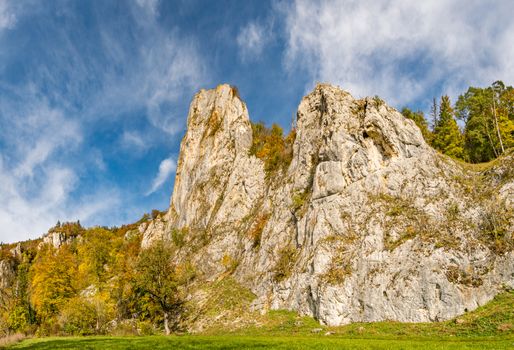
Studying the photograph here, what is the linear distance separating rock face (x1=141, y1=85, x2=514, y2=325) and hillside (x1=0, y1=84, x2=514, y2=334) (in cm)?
16

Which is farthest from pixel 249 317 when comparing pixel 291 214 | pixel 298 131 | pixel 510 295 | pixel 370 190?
pixel 298 131

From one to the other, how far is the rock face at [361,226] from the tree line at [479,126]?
23.2m

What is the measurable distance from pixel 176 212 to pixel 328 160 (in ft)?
219

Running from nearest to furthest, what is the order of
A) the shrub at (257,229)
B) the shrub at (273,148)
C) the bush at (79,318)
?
1. the bush at (79,318)
2. the shrub at (257,229)
3. the shrub at (273,148)

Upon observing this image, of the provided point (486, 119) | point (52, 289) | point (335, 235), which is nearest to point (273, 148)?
point (335, 235)

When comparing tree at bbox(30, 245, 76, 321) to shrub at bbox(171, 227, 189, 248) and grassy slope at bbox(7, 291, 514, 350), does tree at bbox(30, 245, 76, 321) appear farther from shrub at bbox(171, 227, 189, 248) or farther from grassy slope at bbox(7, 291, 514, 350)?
grassy slope at bbox(7, 291, 514, 350)

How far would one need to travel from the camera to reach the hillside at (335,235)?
35312 mm

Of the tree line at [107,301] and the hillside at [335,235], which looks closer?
the hillside at [335,235]

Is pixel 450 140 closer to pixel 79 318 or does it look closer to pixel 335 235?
pixel 335 235

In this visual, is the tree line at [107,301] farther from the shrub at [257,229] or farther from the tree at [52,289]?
the shrub at [257,229]

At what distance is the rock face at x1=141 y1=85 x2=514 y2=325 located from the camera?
34688 mm

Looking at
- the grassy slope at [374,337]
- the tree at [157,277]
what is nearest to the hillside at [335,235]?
the grassy slope at [374,337]

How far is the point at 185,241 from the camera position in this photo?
279ft

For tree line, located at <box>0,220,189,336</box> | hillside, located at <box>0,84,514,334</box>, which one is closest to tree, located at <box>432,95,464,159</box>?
hillside, located at <box>0,84,514,334</box>
